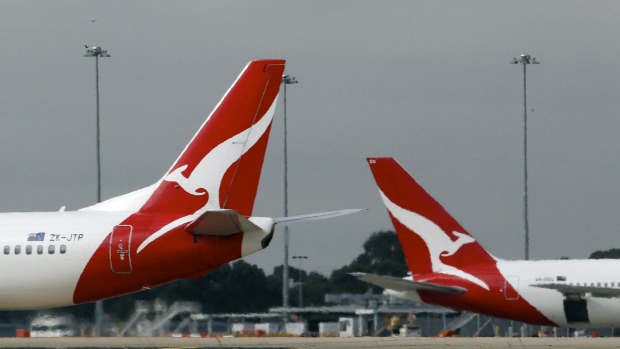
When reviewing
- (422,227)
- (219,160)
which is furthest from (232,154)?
(422,227)

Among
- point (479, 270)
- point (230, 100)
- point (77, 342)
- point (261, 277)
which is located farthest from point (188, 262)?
point (261, 277)

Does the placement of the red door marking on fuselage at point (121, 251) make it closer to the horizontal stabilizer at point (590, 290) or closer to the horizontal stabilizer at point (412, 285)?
the horizontal stabilizer at point (412, 285)

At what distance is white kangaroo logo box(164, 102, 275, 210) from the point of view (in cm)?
3878

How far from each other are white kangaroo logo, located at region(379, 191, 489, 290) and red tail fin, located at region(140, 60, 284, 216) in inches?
808

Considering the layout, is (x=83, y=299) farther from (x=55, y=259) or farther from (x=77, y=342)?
(x=77, y=342)

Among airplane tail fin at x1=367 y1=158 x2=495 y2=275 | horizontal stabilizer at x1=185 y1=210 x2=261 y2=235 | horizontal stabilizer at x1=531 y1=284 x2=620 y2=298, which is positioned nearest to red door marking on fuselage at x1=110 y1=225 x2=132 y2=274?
horizontal stabilizer at x1=185 y1=210 x2=261 y2=235

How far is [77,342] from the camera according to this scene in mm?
47188

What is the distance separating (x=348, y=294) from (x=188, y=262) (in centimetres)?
3422

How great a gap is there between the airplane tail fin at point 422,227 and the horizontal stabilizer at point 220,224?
72.7 ft

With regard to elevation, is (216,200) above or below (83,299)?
above

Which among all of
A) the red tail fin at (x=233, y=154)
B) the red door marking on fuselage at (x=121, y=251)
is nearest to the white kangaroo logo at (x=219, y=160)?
the red tail fin at (x=233, y=154)

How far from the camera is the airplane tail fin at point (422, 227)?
2287 inches

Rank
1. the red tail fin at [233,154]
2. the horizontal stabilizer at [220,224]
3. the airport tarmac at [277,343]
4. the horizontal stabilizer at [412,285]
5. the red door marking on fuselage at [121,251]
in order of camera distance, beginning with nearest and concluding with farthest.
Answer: the horizontal stabilizer at [220,224], the red door marking on fuselage at [121,251], the red tail fin at [233,154], the airport tarmac at [277,343], the horizontal stabilizer at [412,285]

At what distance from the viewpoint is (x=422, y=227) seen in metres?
58.9
